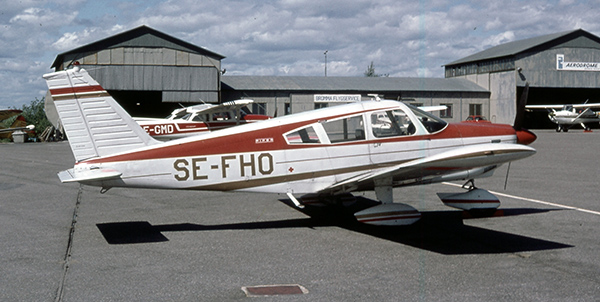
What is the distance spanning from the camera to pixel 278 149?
27.3 feet

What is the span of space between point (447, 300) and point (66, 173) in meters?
5.40

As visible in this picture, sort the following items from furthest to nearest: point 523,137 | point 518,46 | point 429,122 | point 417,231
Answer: point 518,46, point 523,137, point 429,122, point 417,231

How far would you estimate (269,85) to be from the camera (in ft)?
172

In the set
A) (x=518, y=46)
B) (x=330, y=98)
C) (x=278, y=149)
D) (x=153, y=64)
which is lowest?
(x=278, y=149)

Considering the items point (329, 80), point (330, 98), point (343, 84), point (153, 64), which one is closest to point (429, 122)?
point (153, 64)

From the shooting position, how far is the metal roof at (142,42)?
42750mm

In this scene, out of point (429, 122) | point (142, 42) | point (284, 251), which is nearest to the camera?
point (284, 251)

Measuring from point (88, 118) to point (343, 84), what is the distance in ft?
158

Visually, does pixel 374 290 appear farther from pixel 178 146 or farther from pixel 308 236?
pixel 178 146

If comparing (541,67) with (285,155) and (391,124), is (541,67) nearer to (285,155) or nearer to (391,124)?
(391,124)

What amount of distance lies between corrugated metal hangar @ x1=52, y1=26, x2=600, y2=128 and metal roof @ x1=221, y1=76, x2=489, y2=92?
0.10m

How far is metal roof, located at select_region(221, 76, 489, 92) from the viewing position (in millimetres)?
52219

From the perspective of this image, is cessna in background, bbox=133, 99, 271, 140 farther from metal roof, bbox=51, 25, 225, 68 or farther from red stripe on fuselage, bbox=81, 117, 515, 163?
metal roof, bbox=51, 25, 225, 68

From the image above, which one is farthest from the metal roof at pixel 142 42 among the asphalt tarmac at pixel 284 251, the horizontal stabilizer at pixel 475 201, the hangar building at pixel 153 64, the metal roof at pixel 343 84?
Answer: the horizontal stabilizer at pixel 475 201
